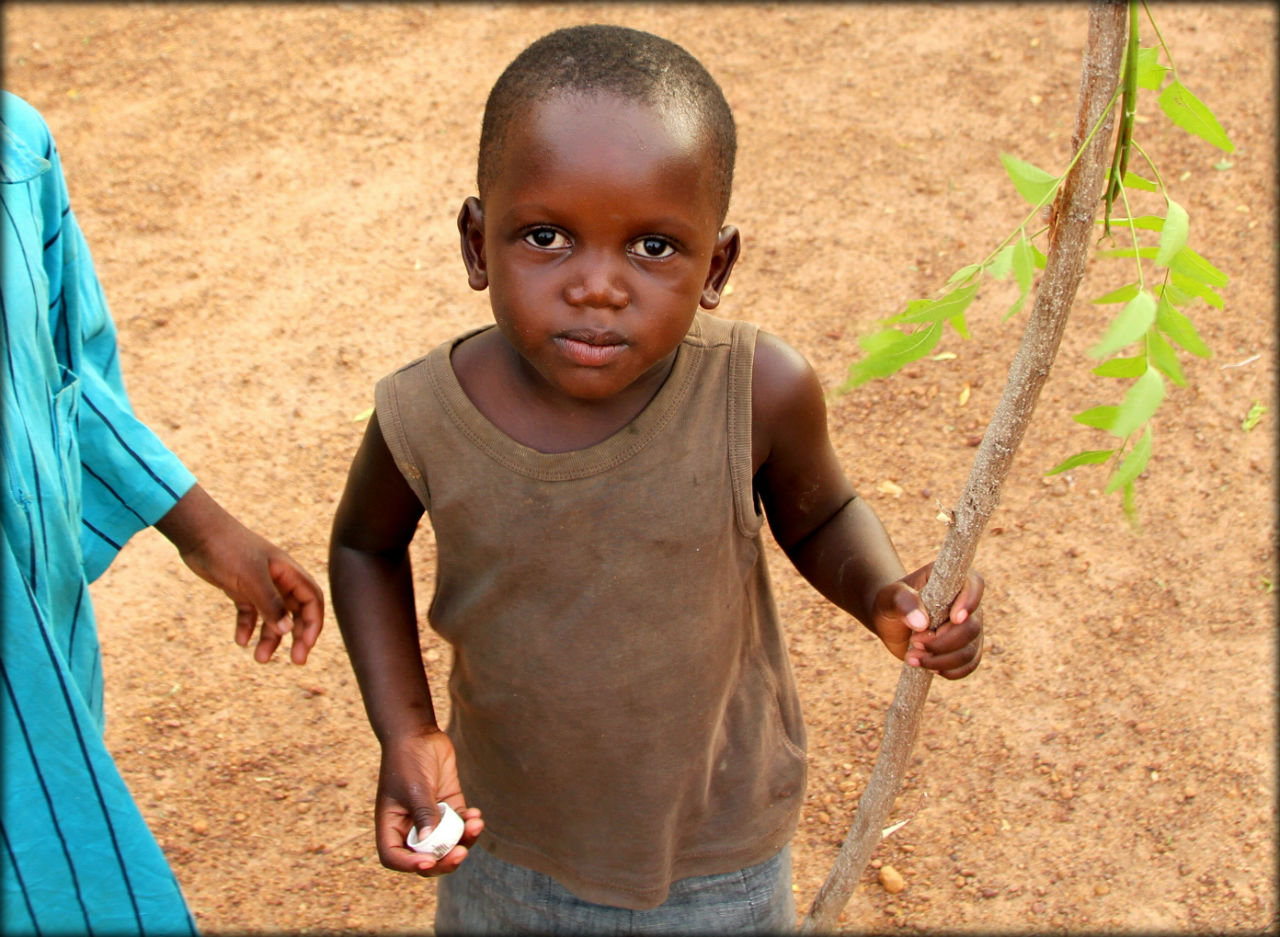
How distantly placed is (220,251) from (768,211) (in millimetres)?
2106

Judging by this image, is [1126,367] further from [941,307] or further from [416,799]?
[416,799]

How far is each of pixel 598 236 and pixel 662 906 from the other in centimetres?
122

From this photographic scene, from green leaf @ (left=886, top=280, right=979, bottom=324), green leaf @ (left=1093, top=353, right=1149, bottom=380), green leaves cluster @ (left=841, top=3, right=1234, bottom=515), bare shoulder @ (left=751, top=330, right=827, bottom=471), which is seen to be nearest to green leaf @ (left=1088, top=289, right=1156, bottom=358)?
green leaves cluster @ (left=841, top=3, right=1234, bottom=515)

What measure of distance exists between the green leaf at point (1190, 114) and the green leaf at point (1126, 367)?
0.23 meters

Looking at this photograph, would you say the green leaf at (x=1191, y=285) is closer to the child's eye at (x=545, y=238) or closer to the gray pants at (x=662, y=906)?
the child's eye at (x=545, y=238)

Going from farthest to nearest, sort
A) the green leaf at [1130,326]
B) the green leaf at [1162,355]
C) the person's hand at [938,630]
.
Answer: the person's hand at [938,630]
the green leaf at [1162,355]
the green leaf at [1130,326]

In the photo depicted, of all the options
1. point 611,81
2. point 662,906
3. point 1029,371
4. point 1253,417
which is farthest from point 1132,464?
point 1253,417

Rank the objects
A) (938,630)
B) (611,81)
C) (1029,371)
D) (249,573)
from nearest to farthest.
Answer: (1029,371), (611,81), (938,630), (249,573)

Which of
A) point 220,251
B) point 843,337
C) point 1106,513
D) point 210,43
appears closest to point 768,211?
point 843,337

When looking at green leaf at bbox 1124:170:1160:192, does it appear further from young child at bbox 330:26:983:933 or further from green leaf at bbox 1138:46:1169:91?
young child at bbox 330:26:983:933

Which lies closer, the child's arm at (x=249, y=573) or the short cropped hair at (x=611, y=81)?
the short cropped hair at (x=611, y=81)

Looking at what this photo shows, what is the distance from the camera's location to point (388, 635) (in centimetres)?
199

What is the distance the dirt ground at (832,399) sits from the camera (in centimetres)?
295

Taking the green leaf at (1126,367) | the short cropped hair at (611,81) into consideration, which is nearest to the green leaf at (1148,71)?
the green leaf at (1126,367)
